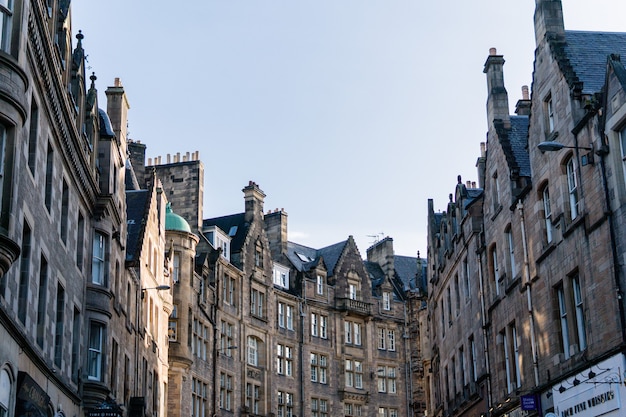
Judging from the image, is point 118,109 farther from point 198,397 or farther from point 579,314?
point 579,314

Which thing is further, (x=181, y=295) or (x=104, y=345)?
(x=181, y=295)

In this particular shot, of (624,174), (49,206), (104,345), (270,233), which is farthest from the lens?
(270,233)

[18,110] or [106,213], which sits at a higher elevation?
[106,213]

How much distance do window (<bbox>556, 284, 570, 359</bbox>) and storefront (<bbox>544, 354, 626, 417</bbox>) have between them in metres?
0.93

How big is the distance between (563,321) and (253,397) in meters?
35.0

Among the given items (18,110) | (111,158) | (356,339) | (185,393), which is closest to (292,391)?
(356,339)

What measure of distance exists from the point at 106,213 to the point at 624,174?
653 inches

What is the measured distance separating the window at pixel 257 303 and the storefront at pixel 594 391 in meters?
34.8

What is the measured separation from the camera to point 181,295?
5025 cm

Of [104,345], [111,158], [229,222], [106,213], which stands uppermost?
[229,222]

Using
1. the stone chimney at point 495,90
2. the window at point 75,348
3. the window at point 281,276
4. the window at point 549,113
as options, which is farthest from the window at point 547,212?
the window at point 281,276

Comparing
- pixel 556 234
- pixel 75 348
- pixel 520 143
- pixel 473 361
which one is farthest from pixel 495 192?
pixel 75 348

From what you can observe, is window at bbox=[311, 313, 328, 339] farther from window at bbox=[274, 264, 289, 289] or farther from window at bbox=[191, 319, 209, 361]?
window at bbox=[191, 319, 209, 361]

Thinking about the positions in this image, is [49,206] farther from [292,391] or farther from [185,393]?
[292,391]
